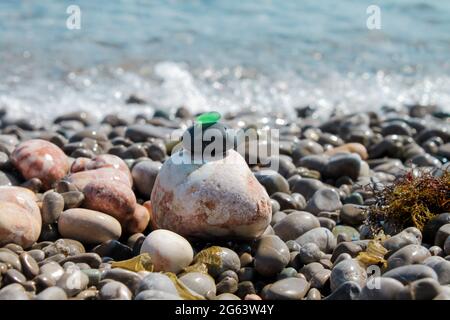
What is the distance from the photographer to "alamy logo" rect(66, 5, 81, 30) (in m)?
10.9

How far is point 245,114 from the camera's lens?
795 cm

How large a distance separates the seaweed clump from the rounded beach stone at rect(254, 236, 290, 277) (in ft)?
2.42

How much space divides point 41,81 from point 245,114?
2825mm

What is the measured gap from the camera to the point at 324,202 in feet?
16.1

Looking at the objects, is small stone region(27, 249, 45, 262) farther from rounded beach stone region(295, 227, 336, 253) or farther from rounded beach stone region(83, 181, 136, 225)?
rounded beach stone region(295, 227, 336, 253)

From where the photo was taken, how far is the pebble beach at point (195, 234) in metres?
3.31

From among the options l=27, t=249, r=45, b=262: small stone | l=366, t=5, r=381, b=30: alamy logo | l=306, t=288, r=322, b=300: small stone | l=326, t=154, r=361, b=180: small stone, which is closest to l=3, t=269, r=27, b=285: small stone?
l=27, t=249, r=45, b=262: small stone

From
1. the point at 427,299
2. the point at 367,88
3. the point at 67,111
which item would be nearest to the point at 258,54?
the point at 367,88

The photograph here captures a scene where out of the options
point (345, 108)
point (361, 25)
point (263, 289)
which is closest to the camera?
point (263, 289)

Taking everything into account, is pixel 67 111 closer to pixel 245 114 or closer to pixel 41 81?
pixel 41 81

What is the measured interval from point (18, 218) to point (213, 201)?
107 centimetres

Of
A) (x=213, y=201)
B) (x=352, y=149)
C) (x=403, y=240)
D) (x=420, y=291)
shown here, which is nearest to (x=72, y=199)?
(x=213, y=201)

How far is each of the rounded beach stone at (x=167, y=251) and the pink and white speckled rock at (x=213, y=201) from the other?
0.77ft

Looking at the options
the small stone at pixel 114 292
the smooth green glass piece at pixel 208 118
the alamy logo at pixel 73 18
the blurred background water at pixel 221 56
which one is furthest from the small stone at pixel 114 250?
the alamy logo at pixel 73 18
